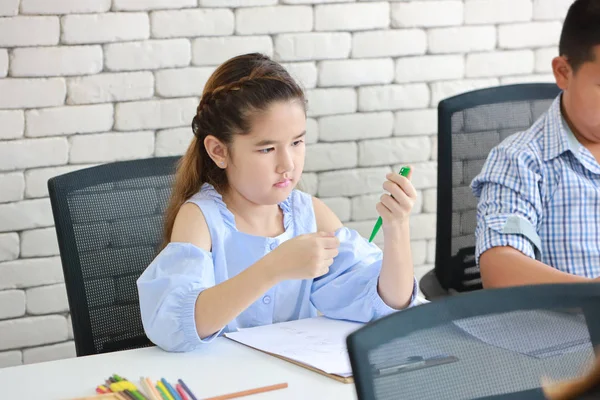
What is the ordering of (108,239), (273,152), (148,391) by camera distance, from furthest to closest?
(108,239) → (273,152) → (148,391)

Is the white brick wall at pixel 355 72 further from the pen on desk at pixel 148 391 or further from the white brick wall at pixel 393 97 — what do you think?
the pen on desk at pixel 148 391

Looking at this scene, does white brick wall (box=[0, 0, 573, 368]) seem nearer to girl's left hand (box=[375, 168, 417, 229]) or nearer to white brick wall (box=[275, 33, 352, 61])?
white brick wall (box=[275, 33, 352, 61])

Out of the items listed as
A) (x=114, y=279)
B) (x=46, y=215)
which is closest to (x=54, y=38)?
(x=46, y=215)

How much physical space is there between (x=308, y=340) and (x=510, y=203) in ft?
1.83

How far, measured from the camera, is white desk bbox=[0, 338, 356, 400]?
1.33m

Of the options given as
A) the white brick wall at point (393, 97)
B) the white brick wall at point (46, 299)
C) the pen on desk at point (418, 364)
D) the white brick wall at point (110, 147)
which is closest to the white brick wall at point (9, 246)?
the white brick wall at point (46, 299)

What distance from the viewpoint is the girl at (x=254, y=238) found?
151 cm

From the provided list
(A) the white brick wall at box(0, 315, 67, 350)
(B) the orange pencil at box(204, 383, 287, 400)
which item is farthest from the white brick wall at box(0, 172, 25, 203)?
(B) the orange pencil at box(204, 383, 287, 400)

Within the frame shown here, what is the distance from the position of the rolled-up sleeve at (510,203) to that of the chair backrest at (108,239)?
663 mm

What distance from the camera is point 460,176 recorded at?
2.13 m

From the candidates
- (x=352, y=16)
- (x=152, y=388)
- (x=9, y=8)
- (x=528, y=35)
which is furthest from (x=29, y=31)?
(x=528, y=35)

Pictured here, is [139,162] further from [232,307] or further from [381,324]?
[381,324]

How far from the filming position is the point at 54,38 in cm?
228

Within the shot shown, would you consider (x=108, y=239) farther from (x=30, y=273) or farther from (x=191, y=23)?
(x=191, y=23)
